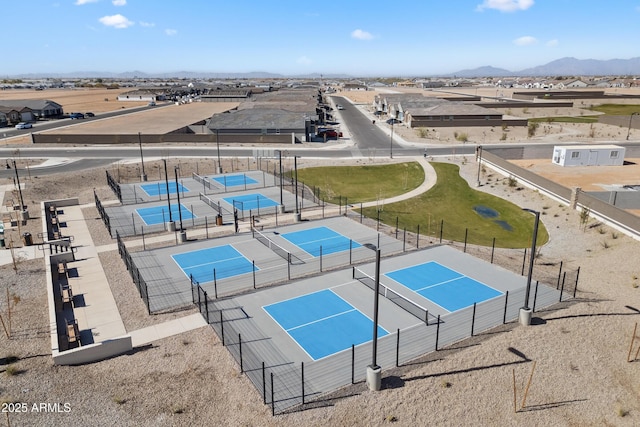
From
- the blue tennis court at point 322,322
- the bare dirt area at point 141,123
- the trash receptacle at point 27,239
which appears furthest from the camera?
the bare dirt area at point 141,123

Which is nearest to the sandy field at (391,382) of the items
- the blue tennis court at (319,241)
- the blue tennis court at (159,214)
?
the blue tennis court at (319,241)

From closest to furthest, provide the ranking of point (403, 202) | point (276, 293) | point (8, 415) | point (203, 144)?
point (8, 415) → point (276, 293) → point (403, 202) → point (203, 144)

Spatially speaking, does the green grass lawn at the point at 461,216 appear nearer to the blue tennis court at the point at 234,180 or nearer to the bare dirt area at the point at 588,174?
the bare dirt area at the point at 588,174

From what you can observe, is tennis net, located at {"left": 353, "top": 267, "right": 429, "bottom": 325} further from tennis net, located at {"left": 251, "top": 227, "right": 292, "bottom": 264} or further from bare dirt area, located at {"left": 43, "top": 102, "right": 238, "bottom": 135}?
bare dirt area, located at {"left": 43, "top": 102, "right": 238, "bottom": 135}

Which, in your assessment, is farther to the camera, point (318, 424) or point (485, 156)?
point (485, 156)

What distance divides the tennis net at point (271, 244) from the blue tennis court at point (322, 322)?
518 centimetres

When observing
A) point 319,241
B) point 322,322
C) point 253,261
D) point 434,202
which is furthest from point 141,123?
point 322,322

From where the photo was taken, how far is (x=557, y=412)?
16.1 m

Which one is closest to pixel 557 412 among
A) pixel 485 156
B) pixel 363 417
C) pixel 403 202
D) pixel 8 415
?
pixel 363 417

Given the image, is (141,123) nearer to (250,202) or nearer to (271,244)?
(250,202)

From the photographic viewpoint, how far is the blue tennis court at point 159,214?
3938cm

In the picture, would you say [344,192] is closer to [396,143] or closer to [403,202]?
[403,202]

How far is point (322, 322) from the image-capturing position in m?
23.3

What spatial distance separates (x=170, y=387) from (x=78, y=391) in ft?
11.5
